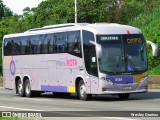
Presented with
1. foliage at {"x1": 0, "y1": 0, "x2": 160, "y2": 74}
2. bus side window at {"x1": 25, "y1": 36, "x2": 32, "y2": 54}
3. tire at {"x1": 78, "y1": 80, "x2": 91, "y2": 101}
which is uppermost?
foliage at {"x1": 0, "y1": 0, "x2": 160, "y2": 74}

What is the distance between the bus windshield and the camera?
25844mm

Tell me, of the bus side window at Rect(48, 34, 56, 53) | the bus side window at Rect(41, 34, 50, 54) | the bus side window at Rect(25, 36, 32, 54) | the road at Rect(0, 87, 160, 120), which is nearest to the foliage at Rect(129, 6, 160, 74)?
the bus side window at Rect(25, 36, 32, 54)

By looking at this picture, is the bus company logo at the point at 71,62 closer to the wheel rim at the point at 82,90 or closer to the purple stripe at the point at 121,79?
the wheel rim at the point at 82,90

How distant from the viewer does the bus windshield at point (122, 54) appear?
2584 cm

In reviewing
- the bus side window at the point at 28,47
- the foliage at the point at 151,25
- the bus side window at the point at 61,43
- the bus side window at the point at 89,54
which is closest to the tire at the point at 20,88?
the bus side window at the point at 28,47

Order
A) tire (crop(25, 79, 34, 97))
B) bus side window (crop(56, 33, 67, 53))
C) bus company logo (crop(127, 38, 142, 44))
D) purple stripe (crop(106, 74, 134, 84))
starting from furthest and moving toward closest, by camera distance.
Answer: tire (crop(25, 79, 34, 97)) → bus side window (crop(56, 33, 67, 53)) → bus company logo (crop(127, 38, 142, 44)) → purple stripe (crop(106, 74, 134, 84))

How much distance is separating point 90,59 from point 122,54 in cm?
136

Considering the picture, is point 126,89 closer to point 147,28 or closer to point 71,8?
point 147,28

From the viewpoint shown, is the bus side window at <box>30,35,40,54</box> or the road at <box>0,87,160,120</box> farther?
the bus side window at <box>30,35,40,54</box>

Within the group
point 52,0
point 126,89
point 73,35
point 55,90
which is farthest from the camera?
point 52,0

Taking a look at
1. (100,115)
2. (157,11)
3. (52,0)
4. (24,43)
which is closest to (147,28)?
(157,11)

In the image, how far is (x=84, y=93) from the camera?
27.2 metres

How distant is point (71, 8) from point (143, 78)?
102 ft

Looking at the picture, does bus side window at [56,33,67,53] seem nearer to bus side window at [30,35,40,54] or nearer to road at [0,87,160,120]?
bus side window at [30,35,40,54]
